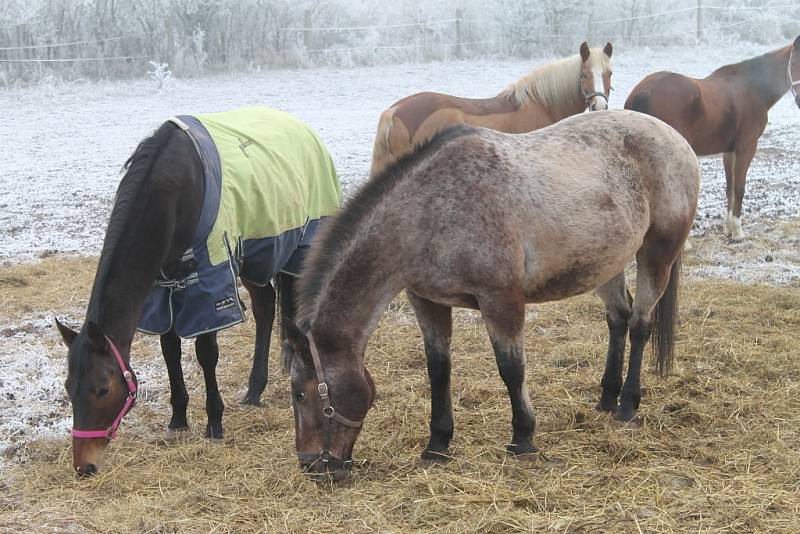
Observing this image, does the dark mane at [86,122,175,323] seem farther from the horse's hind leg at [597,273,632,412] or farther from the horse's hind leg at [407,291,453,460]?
the horse's hind leg at [597,273,632,412]

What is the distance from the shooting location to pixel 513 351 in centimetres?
331

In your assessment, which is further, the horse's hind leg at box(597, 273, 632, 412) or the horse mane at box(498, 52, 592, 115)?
the horse mane at box(498, 52, 592, 115)

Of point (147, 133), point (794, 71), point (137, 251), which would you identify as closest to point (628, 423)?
point (137, 251)

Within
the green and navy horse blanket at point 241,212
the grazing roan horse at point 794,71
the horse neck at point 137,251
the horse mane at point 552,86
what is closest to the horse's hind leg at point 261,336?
the green and navy horse blanket at point 241,212

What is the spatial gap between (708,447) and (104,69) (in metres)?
15.8

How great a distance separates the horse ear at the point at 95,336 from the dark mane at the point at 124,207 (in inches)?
5.6

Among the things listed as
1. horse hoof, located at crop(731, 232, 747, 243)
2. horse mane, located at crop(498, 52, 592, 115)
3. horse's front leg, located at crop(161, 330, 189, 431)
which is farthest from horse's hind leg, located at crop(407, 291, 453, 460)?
horse hoof, located at crop(731, 232, 747, 243)

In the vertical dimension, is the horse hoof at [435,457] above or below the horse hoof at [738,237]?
below

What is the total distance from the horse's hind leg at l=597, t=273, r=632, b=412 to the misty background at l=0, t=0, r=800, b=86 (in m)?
13.7

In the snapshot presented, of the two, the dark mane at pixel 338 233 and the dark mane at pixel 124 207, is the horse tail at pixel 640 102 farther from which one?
the dark mane at pixel 124 207

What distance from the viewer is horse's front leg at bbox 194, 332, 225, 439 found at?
153 inches

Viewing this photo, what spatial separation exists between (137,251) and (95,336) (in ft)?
1.40

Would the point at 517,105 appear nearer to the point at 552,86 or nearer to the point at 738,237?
the point at 552,86

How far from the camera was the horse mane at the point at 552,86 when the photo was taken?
686cm
